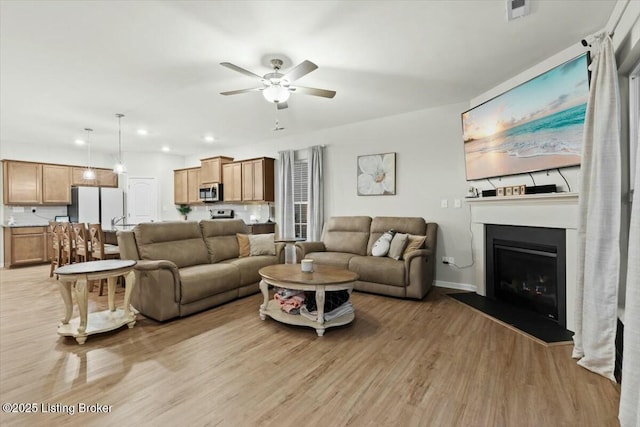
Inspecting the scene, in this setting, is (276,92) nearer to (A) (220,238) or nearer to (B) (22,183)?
(A) (220,238)

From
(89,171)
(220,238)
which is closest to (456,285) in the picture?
(220,238)

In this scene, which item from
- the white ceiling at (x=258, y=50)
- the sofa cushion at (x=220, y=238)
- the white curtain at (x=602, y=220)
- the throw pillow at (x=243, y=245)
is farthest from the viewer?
the throw pillow at (x=243, y=245)

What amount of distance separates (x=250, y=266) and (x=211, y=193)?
356cm

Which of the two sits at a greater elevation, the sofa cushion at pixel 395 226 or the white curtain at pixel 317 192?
the white curtain at pixel 317 192

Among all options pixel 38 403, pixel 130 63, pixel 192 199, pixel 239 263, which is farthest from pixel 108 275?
pixel 192 199

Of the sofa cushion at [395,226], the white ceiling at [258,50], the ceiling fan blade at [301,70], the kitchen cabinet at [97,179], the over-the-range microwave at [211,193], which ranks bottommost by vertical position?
the sofa cushion at [395,226]

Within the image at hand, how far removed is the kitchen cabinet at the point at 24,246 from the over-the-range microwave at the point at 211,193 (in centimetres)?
353

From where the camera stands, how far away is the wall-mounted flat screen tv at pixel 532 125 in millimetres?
2713

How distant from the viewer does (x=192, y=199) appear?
759 centimetres

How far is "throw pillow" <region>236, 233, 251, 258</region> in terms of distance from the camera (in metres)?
4.47

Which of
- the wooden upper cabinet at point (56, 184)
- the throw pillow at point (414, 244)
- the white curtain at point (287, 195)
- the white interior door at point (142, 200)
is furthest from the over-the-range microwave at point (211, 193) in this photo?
the throw pillow at point (414, 244)

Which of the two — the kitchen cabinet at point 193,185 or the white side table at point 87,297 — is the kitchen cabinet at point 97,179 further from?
the white side table at point 87,297

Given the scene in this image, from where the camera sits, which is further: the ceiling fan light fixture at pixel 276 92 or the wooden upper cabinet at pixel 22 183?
the wooden upper cabinet at pixel 22 183

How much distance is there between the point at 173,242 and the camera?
379cm
